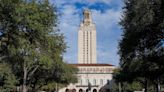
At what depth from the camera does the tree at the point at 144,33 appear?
903 inches

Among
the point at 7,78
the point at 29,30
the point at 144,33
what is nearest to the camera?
the point at 144,33

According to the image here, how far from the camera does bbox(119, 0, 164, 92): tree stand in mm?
22938

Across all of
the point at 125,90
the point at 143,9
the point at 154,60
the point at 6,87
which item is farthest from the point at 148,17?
the point at 125,90

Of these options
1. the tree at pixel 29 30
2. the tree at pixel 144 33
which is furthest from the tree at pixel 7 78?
the tree at pixel 144 33

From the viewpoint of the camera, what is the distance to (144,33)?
24844mm

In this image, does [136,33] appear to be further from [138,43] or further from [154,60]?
[154,60]

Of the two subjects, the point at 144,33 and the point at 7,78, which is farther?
the point at 7,78

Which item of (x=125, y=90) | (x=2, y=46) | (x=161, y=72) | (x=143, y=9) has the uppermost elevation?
(x=143, y=9)

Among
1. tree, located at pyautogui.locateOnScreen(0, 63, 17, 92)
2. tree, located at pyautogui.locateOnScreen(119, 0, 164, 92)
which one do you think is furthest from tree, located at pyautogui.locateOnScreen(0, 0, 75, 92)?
tree, located at pyautogui.locateOnScreen(0, 63, 17, 92)

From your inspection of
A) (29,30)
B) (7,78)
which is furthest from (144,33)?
(7,78)

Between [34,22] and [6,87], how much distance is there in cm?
2560

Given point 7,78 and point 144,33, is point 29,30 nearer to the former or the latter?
point 144,33

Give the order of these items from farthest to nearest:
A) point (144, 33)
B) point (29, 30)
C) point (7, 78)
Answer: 1. point (7, 78)
2. point (29, 30)
3. point (144, 33)

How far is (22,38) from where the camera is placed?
30938 millimetres
